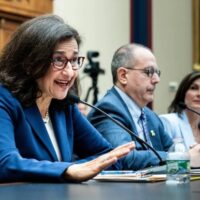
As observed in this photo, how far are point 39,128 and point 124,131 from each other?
676 millimetres

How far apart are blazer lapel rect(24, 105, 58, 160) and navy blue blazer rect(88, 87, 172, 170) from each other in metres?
0.50

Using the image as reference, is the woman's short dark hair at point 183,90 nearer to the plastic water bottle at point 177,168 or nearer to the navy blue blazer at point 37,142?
the navy blue blazer at point 37,142

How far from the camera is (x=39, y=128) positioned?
1869mm

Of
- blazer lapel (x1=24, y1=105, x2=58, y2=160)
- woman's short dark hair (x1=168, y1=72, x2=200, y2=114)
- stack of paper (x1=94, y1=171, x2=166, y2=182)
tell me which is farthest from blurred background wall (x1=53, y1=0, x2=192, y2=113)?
stack of paper (x1=94, y1=171, x2=166, y2=182)

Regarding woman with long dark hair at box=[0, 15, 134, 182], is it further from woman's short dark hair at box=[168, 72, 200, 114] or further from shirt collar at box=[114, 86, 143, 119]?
woman's short dark hair at box=[168, 72, 200, 114]

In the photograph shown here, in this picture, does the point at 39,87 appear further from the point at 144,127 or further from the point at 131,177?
the point at 144,127

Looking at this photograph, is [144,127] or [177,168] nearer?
[177,168]

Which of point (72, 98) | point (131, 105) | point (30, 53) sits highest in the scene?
point (30, 53)

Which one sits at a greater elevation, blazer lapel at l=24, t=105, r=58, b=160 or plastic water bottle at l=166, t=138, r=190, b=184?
blazer lapel at l=24, t=105, r=58, b=160

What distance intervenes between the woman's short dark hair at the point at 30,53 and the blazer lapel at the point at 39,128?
0.04 m

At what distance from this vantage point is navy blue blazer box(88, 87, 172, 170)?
7.59 feet

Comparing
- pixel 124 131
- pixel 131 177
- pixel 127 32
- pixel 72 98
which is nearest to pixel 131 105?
pixel 124 131

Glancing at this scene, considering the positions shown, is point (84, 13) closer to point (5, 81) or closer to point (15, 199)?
point (5, 81)

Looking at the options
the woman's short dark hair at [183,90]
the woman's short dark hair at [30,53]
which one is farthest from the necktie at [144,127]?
the woman's short dark hair at [30,53]
